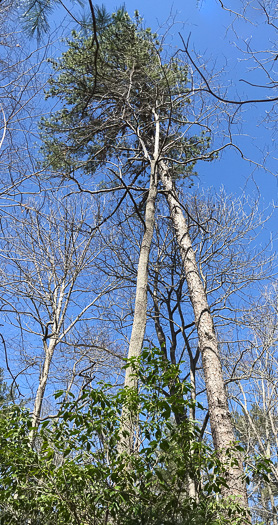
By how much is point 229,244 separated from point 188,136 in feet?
8.63

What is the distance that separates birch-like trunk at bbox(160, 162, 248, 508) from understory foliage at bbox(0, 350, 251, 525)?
1.79m

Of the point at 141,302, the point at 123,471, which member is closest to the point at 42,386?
the point at 141,302

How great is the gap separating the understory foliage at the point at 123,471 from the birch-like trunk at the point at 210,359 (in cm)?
179

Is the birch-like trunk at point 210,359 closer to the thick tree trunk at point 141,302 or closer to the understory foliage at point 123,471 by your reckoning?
the thick tree trunk at point 141,302

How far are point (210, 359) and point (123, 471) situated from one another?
357 cm

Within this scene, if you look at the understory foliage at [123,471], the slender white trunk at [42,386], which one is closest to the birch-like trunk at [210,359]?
the understory foliage at [123,471]

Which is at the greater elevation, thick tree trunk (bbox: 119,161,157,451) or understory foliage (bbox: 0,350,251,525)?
thick tree trunk (bbox: 119,161,157,451)

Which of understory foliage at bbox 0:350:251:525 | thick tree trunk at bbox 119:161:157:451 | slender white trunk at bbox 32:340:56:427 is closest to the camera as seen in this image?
understory foliage at bbox 0:350:251:525

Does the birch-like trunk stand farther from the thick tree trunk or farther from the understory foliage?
the understory foliage

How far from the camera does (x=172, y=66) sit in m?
7.71

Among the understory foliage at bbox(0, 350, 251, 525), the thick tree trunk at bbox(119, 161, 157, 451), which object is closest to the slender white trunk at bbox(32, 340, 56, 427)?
the thick tree trunk at bbox(119, 161, 157, 451)

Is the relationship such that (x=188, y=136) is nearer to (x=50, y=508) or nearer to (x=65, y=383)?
(x=65, y=383)

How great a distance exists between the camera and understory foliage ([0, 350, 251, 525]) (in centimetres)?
227

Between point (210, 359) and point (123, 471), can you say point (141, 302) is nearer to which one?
point (210, 359)
